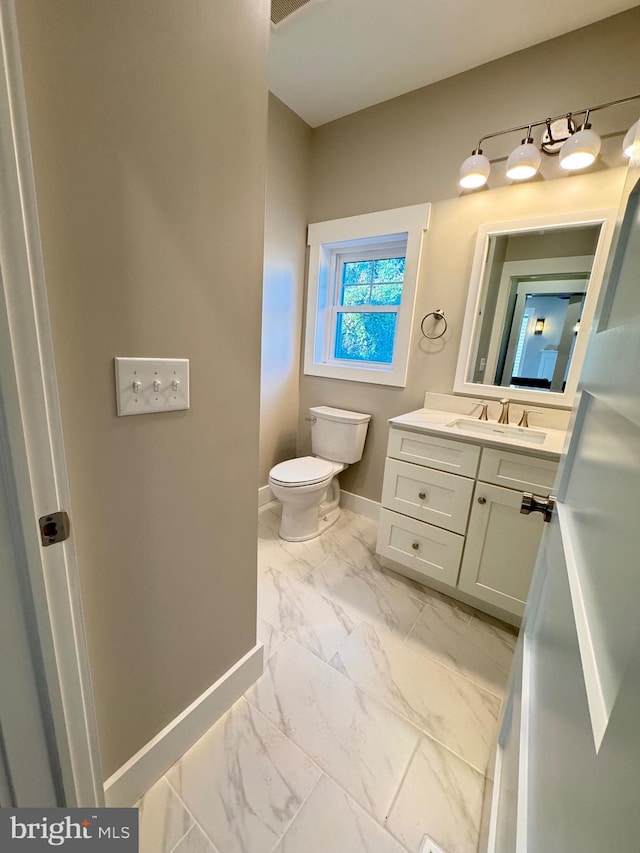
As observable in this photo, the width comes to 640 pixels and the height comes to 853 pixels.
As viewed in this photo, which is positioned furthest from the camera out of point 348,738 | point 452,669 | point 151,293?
point 452,669

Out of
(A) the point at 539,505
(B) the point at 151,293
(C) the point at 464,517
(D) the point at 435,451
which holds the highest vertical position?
(B) the point at 151,293

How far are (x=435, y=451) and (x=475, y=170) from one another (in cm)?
140

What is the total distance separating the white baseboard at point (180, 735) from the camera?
35.5 inches

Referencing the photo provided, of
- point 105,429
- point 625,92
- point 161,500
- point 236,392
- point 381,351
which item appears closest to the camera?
point 105,429

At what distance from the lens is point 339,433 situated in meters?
2.35

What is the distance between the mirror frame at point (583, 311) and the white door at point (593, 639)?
1.12 meters

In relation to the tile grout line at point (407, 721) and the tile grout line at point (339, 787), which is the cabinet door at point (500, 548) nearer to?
the tile grout line at point (407, 721)

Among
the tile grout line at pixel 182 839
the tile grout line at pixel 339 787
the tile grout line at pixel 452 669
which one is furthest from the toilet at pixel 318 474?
the tile grout line at pixel 182 839

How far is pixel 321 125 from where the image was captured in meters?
2.28

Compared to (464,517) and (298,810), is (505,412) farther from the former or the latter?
(298,810)

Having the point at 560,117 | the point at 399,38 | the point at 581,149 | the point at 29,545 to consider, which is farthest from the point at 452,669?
the point at 399,38

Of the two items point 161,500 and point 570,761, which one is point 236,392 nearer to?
point 161,500

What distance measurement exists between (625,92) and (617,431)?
195cm

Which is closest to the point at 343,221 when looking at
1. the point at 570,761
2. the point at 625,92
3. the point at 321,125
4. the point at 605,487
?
the point at 321,125
